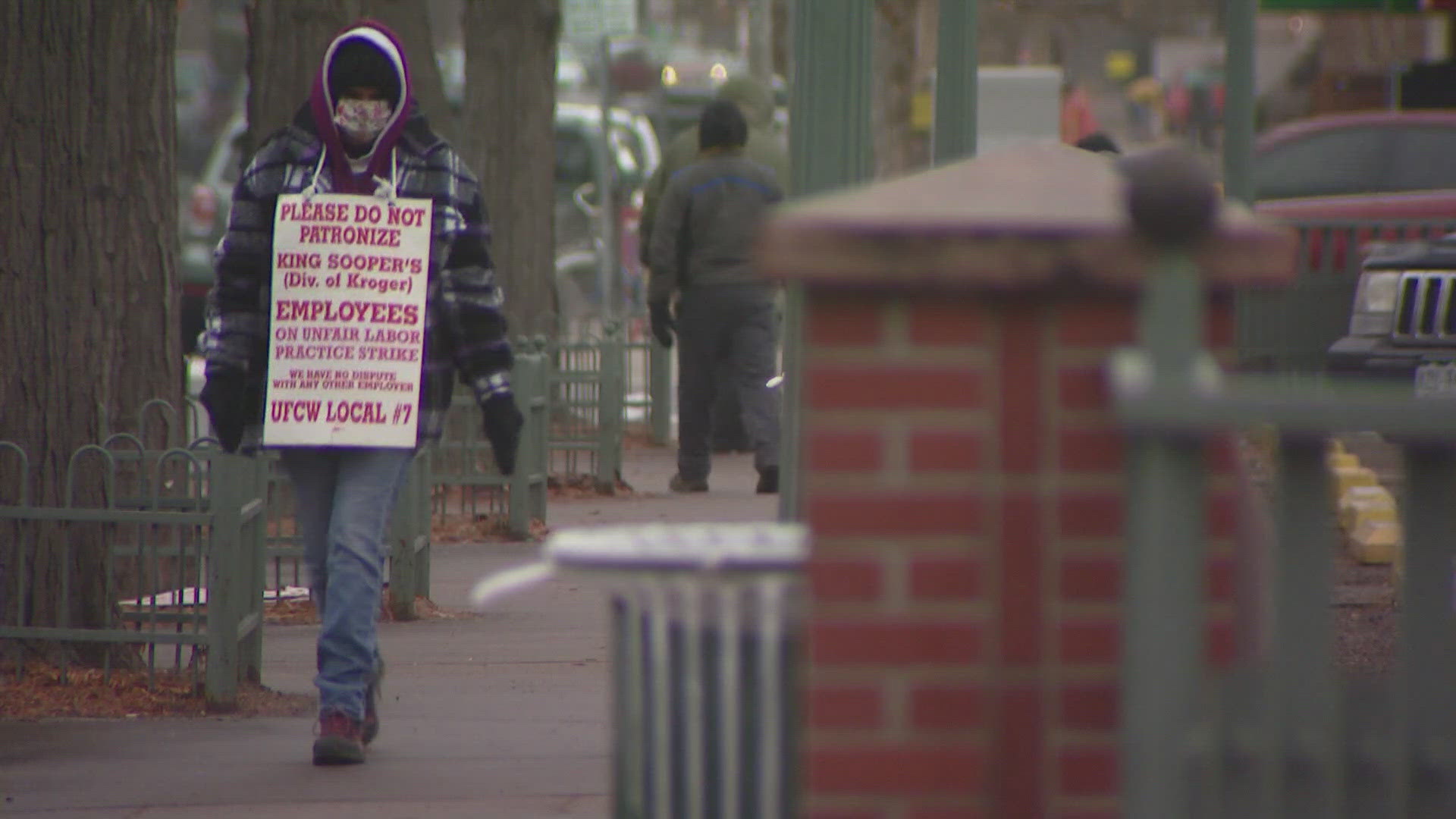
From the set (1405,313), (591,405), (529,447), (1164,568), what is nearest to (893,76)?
(591,405)

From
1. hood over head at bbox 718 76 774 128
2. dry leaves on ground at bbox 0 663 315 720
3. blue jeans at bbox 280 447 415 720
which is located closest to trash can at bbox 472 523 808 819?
blue jeans at bbox 280 447 415 720

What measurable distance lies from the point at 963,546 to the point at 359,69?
3.45 m

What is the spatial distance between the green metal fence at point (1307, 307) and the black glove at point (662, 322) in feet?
10.7

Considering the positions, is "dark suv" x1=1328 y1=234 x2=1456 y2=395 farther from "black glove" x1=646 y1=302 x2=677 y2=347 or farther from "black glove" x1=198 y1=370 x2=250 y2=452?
"black glove" x1=198 y1=370 x2=250 y2=452

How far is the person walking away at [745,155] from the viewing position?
13891 mm

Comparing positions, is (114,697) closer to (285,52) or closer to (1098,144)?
(1098,144)

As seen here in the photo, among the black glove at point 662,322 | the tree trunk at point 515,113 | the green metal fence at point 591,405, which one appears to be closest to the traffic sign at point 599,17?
the tree trunk at point 515,113

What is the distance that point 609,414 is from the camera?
42.5 ft

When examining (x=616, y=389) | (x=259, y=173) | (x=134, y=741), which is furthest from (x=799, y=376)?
(x=616, y=389)

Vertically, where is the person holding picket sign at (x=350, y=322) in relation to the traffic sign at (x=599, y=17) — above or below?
below

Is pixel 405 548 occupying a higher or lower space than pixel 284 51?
lower

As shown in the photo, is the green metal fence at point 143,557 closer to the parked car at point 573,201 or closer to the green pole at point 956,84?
the green pole at point 956,84

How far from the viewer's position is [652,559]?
10.3 feet

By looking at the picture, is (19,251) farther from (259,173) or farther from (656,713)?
(656,713)
